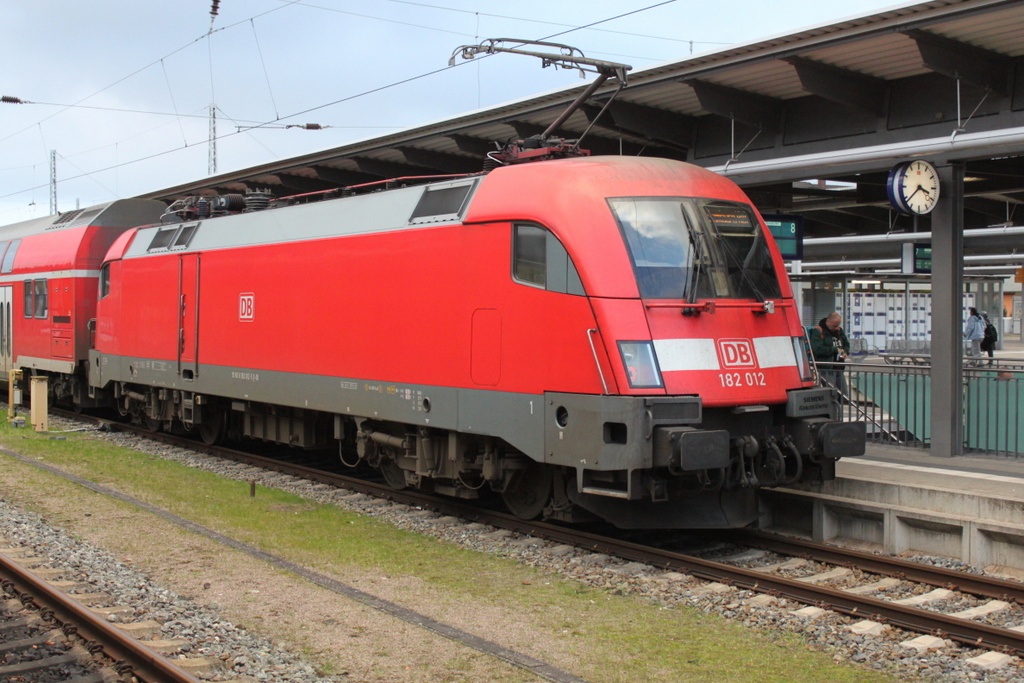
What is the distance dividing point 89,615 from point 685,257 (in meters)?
5.35

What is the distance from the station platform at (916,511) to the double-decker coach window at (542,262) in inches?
119

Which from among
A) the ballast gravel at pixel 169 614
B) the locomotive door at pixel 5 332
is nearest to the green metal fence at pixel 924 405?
the ballast gravel at pixel 169 614

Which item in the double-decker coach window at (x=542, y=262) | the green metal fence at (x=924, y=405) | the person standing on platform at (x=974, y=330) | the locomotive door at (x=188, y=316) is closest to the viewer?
the double-decker coach window at (x=542, y=262)

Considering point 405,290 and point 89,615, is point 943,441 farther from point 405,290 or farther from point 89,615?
point 89,615

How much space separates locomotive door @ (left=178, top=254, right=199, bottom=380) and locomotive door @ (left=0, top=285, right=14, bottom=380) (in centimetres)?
875

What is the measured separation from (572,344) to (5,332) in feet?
57.8

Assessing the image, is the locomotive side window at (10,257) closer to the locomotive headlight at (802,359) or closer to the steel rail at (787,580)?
the steel rail at (787,580)

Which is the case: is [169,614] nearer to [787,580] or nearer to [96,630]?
[96,630]

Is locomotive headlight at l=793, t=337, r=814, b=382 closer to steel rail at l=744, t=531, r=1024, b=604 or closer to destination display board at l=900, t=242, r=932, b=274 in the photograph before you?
steel rail at l=744, t=531, r=1024, b=604

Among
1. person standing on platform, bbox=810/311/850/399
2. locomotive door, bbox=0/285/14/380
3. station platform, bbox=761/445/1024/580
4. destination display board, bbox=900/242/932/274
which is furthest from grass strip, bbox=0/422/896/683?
locomotive door, bbox=0/285/14/380

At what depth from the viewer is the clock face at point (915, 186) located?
36.5 feet

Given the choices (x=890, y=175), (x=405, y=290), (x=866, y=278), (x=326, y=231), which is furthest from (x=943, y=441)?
(x=866, y=278)

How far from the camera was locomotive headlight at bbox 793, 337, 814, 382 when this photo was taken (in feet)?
29.8

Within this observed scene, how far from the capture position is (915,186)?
36.7 ft
